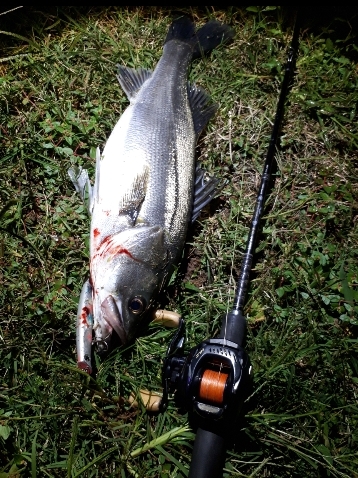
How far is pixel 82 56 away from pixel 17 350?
223 centimetres

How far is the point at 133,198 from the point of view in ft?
9.53

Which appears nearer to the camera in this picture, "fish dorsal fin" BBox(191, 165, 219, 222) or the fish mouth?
the fish mouth

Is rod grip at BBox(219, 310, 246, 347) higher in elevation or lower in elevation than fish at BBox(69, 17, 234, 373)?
lower

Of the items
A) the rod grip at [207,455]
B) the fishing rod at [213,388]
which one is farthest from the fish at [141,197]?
the rod grip at [207,455]

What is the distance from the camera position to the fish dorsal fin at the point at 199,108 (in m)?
3.35

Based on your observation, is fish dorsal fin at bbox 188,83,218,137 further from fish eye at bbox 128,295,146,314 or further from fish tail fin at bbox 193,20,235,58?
fish eye at bbox 128,295,146,314

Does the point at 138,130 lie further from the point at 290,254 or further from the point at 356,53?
the point at 356,53

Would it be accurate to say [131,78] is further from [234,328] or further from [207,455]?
[207,455]

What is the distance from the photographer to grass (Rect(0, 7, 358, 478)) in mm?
2820

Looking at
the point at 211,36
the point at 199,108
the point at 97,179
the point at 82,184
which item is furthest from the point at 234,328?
the point at 211,36

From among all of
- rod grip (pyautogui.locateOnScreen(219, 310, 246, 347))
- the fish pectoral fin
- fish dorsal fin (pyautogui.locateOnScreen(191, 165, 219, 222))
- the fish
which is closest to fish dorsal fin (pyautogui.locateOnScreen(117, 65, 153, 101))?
the fish

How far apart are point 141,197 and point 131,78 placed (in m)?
1.05

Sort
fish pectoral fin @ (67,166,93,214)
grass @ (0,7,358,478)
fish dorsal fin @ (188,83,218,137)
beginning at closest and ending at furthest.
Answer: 1. grass @ (0,7,358,478)
2. fish pectoral fin @ (67,166,93,214)
3. fish dorsal fin @ (188,83,218,137)

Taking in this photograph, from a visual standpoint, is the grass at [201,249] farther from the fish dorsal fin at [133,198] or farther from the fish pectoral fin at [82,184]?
the fish dorsal fin at [133,198]
